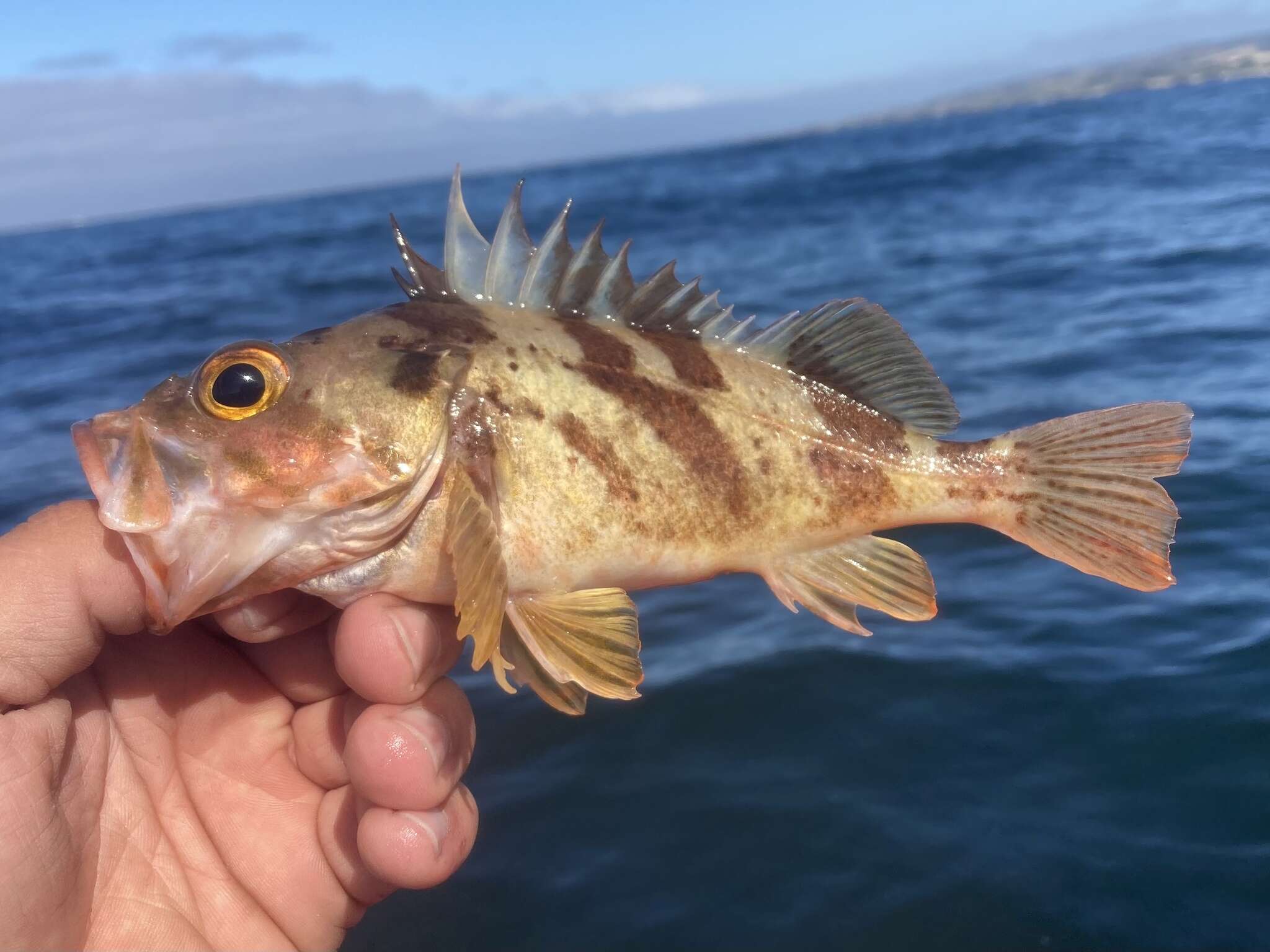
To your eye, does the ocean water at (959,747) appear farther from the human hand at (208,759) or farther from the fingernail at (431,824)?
the fingernail at (431,824)

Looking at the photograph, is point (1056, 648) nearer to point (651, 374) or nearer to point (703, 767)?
point (703, 767)

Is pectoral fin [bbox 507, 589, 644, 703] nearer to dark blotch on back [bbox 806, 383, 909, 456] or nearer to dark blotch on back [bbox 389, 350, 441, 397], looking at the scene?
dark blotch on back [bbox 389, 350, 441, 397]

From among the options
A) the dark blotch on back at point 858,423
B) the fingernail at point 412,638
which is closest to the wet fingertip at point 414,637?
the fingernail at point 412,638

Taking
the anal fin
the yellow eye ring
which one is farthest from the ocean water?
the yellow eye ring

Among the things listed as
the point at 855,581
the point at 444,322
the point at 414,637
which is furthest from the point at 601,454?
the point at 855,581

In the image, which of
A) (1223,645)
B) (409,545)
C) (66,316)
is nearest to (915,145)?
(66,316)

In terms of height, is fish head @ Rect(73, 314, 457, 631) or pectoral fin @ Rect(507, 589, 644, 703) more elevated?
fish head @ Rect(73, 314, 457, 631)
